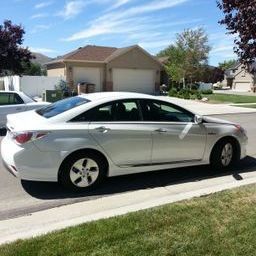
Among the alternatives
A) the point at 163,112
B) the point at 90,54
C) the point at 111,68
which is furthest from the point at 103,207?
the point at 90,54

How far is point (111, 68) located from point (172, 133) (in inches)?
1334

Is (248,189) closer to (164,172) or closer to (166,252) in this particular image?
(164,172)

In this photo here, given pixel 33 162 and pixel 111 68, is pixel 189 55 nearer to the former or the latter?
pixel 111 68

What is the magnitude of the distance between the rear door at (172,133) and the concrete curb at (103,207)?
526 millimetres

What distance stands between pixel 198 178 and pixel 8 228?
3.50m

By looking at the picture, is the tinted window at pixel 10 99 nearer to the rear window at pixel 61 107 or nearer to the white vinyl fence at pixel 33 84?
the rear window at pixel 61 107

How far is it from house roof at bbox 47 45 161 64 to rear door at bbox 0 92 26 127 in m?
26.4

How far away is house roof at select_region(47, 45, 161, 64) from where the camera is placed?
129ft

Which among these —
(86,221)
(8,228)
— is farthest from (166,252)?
(8,228)

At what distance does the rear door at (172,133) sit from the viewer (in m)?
7.10

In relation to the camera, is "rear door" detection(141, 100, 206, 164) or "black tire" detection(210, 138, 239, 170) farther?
"black tire" detection(210, 138, 239, 170)

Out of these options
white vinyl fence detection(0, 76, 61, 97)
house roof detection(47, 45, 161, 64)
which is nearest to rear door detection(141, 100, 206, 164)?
white vinyl fence detection(0, 76, 61, 97)

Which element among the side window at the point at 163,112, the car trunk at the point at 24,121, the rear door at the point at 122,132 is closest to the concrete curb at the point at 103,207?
the rear door at the point at 122,132

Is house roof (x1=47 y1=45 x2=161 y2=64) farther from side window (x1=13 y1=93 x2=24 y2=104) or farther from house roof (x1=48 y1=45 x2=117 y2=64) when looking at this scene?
side window (x1=13 y1=93 x2=24 y2=104)
